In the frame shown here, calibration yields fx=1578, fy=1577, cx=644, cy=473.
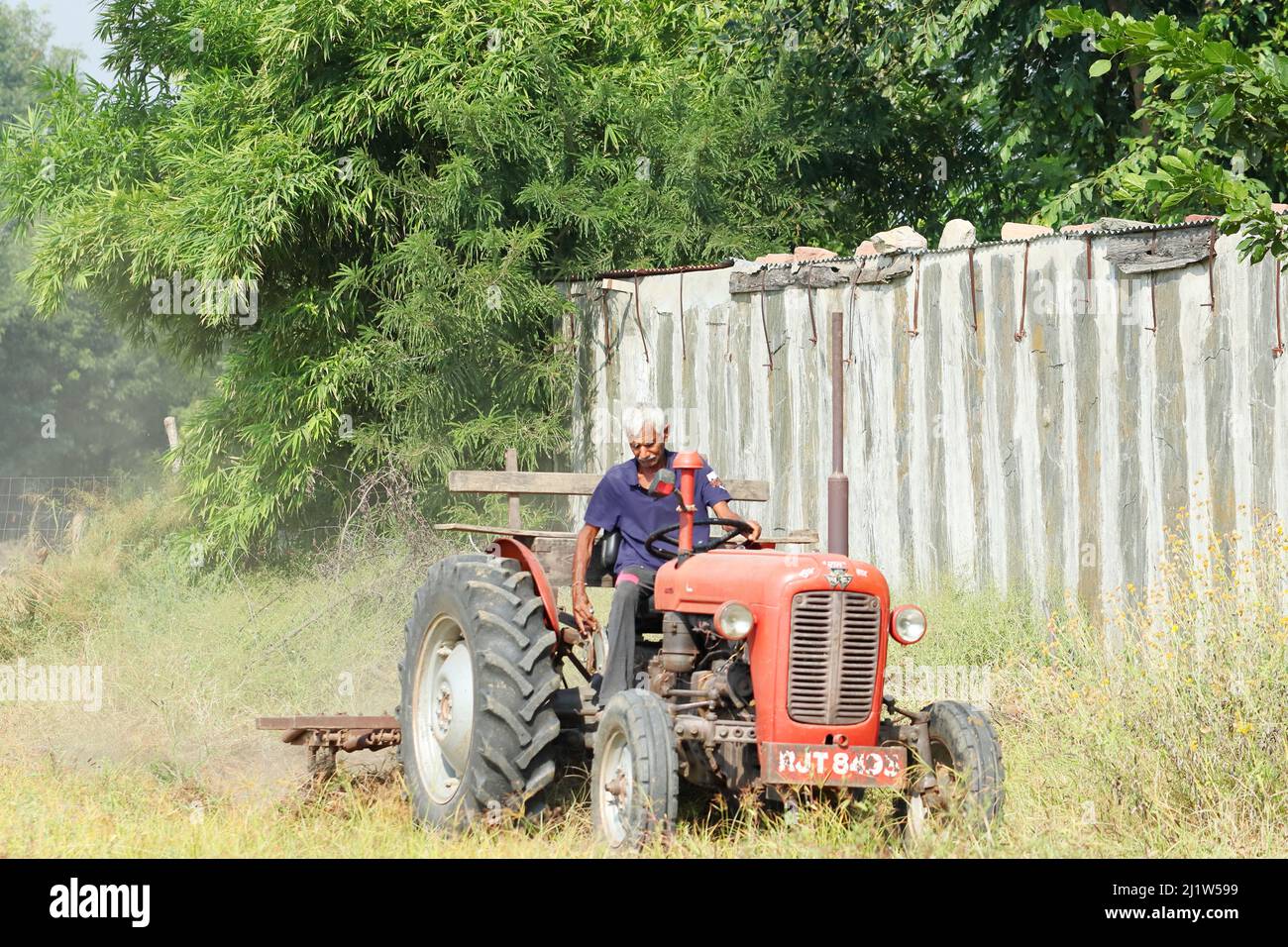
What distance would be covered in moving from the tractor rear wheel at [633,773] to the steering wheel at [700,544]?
0.81m

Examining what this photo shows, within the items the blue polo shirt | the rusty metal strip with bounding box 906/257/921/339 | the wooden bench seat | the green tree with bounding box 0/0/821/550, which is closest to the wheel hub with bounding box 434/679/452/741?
the wooden bench seat

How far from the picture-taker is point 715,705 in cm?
580

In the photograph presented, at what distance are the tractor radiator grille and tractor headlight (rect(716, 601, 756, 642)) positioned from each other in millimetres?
168

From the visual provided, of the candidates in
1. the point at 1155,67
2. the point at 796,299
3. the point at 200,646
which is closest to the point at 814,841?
the point at 1155,67

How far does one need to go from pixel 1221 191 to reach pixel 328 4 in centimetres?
910

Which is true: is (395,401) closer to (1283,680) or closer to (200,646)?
(200,646)

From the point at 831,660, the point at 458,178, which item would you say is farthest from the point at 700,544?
the point at 458,178

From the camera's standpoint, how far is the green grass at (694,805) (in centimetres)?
565

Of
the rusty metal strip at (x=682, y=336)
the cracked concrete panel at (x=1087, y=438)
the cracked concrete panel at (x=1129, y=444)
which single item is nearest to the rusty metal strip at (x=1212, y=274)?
the cracked concrete panel at (x=1129, y=444)

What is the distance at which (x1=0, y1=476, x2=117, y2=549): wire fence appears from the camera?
51.3ft

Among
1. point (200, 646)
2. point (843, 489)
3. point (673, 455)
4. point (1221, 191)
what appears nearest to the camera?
point (1221, 191)

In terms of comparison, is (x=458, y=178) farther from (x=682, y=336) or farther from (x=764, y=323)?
(x=764, y=323)

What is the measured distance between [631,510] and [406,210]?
7.27 metres

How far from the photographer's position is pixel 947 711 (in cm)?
569
